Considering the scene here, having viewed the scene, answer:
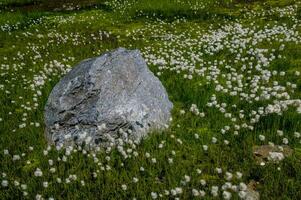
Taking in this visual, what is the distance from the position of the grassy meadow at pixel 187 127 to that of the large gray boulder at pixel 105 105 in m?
0.34

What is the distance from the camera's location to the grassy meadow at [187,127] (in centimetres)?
797

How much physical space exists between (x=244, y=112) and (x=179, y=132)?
Answer: 1.85 metres

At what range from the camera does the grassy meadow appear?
7969mm

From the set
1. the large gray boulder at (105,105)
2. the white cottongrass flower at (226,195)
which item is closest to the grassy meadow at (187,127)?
the white cottongrass flower at (226,195)

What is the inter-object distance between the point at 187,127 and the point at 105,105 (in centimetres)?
197

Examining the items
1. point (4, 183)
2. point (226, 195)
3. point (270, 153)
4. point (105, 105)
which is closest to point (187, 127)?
point (105, 105)

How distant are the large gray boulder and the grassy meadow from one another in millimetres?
340

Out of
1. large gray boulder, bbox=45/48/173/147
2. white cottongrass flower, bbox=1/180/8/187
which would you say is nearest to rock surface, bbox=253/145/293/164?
large gray boulder, bbox=45/48/173/147

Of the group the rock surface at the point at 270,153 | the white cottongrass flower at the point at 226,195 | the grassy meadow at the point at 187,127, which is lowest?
the grassy meadow at the point at 187,127

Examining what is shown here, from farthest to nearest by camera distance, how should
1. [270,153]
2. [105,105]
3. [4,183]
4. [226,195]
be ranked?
[105,105], [270,153], [4,183], [226,195]

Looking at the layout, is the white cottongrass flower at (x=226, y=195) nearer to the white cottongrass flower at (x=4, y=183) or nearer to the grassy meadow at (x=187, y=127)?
the grassy meadow at (x=187, y=127)

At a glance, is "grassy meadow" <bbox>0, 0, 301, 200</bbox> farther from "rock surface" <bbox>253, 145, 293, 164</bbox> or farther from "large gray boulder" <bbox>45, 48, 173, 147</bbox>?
"large gray boulder" <bbox>45, 48, 173, 147</bbox>

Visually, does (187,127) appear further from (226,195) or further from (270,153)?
(226,195)

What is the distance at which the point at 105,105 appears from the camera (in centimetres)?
988
